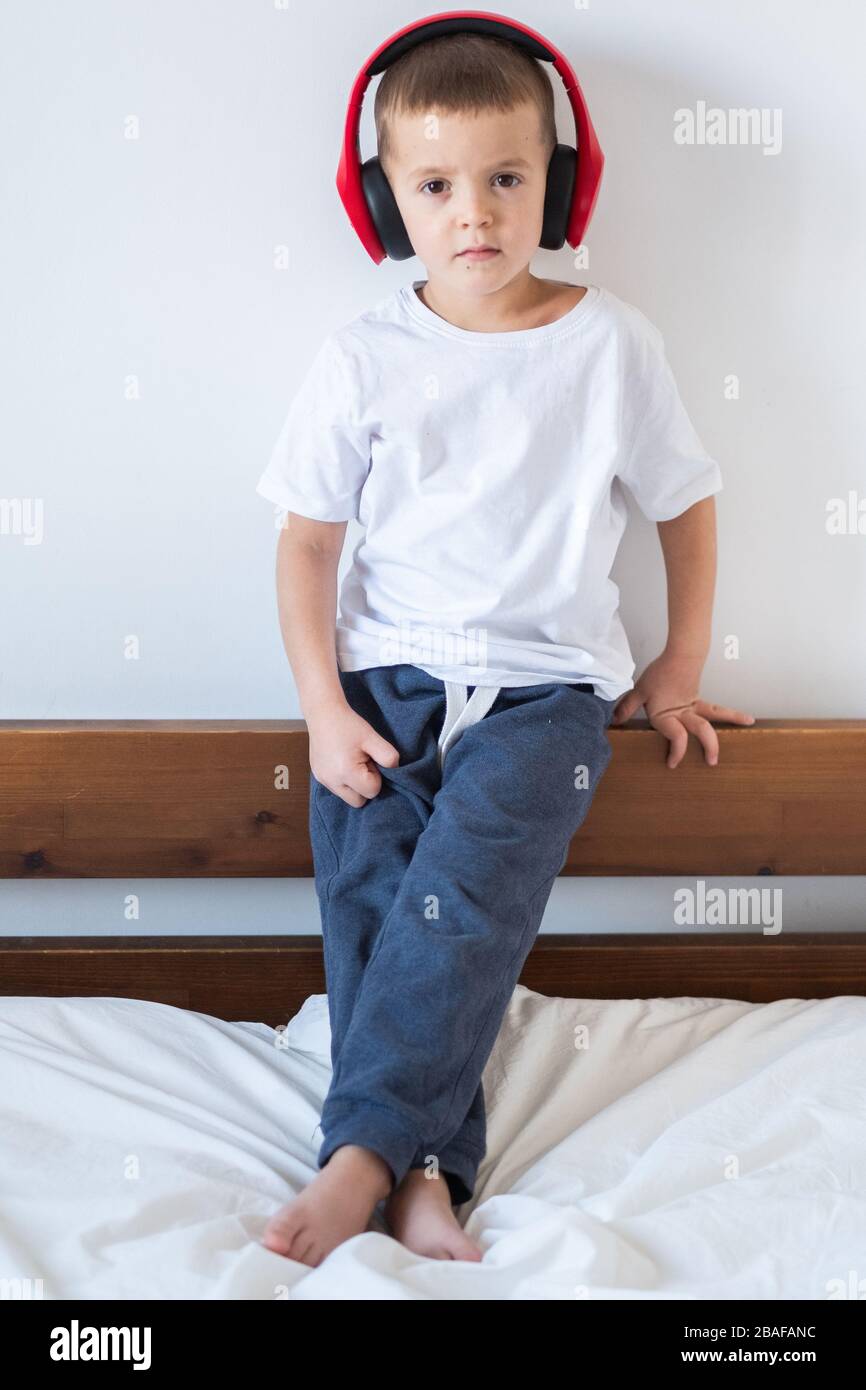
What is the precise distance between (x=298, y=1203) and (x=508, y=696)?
0.46 meters

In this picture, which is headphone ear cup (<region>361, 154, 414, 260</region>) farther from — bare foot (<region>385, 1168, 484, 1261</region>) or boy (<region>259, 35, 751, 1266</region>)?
bare foot (<region>385, 1168, 484, 1261</region>)

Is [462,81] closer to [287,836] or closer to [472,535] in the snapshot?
[472,535]

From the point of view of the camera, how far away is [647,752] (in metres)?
1.15

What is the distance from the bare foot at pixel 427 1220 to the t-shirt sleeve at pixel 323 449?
551 millimetres

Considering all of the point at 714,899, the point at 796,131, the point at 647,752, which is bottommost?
the point at 714,899

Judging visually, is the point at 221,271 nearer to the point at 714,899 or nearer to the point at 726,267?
the point at 726,267

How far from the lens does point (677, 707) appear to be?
3.83 ft

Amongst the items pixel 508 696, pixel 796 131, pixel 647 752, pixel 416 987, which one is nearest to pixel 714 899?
pixel 647 752

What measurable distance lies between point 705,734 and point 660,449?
263mm

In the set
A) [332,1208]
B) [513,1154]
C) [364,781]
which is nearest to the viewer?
[332,1208]

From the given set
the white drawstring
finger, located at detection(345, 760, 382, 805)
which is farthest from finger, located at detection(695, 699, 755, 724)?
finger, located at detection(345, 760, 382, 805)

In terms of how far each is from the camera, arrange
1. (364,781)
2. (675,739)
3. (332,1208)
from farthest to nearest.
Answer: (675,739)
(364,781)
(332,1208)

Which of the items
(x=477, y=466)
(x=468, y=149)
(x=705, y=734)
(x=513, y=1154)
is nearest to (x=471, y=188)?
(x=468, y=149)
